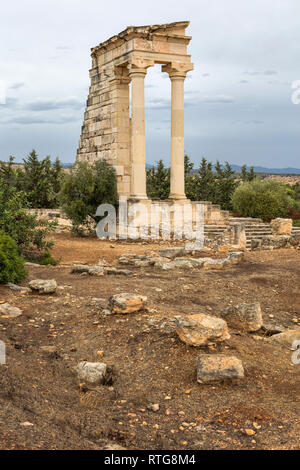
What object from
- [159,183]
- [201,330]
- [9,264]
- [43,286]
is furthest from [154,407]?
[159,183]

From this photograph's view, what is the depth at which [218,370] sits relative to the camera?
5402 mm

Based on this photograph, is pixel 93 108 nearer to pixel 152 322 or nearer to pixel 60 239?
pixel 60 239

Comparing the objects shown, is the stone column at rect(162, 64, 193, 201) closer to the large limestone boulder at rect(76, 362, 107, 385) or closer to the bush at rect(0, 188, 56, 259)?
the bush at rect(0, 188, 56, 259)

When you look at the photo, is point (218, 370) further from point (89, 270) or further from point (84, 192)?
point (84, 192)

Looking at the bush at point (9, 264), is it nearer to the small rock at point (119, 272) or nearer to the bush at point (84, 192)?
the small rock at point (119, 272)

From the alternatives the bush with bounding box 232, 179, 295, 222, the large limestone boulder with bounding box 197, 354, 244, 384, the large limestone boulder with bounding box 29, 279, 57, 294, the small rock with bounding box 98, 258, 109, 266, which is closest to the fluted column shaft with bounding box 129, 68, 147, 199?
the small rock with bounding box 98, 258, 109, 266

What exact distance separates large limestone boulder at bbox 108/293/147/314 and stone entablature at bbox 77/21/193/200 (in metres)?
12.3

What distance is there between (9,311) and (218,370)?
3.85 m

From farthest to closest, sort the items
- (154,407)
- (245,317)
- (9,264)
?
(9,264), (245,317), (154,407)

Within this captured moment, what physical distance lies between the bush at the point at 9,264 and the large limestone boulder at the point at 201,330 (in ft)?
13.8

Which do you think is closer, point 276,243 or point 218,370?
point 218,370

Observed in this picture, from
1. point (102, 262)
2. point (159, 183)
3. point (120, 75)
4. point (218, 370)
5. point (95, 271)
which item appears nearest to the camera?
point (218, 370)

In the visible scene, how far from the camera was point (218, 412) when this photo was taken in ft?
15.8

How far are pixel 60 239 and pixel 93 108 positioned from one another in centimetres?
716
